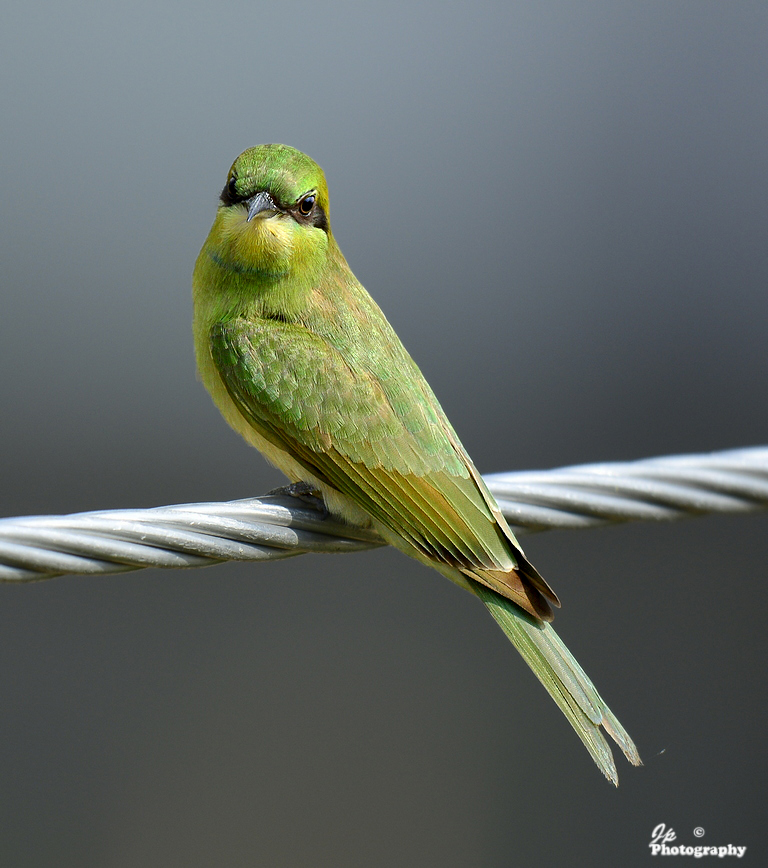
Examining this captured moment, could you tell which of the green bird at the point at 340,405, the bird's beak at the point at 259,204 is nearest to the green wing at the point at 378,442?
the green bird at the point at 340,405

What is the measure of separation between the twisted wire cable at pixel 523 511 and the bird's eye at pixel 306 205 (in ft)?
3.00

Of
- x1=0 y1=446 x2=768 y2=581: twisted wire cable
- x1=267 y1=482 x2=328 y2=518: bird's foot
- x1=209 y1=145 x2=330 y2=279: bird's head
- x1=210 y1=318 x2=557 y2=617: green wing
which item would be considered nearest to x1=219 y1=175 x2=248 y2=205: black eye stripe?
x1=209 y1=145 x2=330 y2=279: bird's head

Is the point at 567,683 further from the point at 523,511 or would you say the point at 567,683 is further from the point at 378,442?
the point at 378,442

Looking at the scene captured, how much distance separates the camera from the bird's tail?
167cm

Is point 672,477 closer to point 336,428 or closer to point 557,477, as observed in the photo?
point 557,477

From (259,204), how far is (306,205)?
136 millimetres

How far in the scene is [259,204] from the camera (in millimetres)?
2148

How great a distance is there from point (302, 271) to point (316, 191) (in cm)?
25

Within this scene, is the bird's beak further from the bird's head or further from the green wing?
the green wing

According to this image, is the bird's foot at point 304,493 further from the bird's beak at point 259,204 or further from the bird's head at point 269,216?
the bird's beak at point 259,204

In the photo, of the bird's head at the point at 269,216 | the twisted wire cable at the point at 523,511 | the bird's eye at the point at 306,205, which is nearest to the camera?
the twisted wire cable at the point at 523,511

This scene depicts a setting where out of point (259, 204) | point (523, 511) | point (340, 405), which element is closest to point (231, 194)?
point (259, 204)

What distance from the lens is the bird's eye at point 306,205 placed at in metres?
2.22

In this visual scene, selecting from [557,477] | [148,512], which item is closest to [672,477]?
[557,477]
